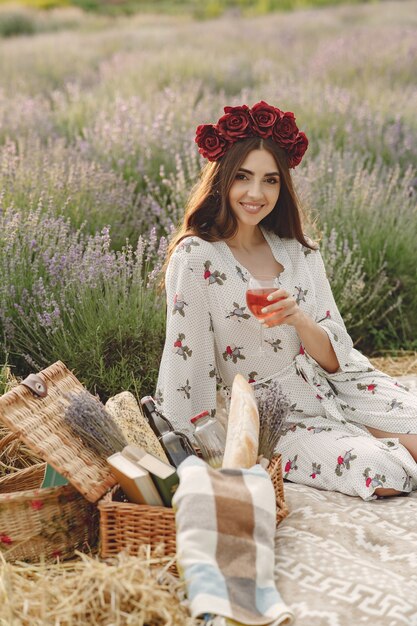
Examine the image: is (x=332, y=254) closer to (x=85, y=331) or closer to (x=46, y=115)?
(x=85, y=331)

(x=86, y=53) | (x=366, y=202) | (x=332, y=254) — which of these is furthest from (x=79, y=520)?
(x=86, y=53)

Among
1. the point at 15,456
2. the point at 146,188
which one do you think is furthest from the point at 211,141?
the point at 146,188

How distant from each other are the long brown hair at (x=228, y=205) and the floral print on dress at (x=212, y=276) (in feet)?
0.40

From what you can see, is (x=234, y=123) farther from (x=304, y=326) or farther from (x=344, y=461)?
(x=344, y=461)

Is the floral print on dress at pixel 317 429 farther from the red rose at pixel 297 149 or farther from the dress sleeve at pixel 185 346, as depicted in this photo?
the red rose at pixel 297 149

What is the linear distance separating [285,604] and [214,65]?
292 inches

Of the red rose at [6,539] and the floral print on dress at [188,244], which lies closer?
the red rose at [6,539]

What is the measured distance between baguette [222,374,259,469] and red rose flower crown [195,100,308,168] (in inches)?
40.3

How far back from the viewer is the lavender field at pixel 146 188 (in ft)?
13.2

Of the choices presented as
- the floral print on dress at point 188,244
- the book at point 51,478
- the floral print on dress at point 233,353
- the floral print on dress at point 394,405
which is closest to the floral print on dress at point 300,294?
the floral print on dress at point 233,353

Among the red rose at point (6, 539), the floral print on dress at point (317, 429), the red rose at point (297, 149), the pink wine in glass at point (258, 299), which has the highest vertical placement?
the red rose at point (297, 149)

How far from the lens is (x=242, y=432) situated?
268cm

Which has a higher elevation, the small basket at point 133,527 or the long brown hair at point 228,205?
the long brown hair at point 228,205

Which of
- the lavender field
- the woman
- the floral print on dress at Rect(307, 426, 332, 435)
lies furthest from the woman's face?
the floral print on dress at Rect(307, 426, 332, 435)
